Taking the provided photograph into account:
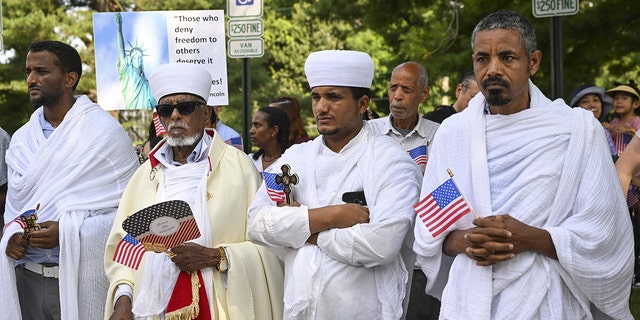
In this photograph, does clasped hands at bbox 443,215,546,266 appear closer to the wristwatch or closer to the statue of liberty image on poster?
the wristwatch

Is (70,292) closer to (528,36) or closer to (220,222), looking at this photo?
(220,222)

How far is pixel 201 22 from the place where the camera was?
1145 cm

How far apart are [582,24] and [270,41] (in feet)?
91.4

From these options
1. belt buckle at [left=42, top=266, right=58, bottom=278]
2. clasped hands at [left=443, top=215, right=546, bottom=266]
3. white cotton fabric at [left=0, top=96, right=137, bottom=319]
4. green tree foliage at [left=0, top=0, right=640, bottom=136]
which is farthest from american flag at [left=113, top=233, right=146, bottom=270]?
green tree foliage at [left=0, top=0, right=640, bottom=136]

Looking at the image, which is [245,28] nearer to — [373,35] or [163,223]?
[163,223]

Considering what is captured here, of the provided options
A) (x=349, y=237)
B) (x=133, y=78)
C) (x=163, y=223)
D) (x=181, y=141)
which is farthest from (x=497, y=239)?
(x=133, y=78)

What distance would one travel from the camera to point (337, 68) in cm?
597

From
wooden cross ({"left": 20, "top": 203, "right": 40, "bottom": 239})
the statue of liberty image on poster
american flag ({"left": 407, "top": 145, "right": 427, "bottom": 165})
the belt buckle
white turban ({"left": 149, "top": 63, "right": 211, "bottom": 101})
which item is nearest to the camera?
white turban ({"left": 149, "top": 63, "right": 211, "bottom": 101})

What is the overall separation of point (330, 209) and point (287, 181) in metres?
0.37

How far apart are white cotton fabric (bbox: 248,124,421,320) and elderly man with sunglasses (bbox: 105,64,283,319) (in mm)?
444

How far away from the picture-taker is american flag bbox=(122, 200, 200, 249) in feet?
19.0

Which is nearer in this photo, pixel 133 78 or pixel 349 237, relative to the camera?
pixel 349 237

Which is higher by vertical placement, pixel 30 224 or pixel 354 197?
pixel 354 197

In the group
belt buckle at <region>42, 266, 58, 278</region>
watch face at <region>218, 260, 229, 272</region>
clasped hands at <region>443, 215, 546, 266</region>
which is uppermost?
clasped hands at <region>443, 215, 546, 266</region>
